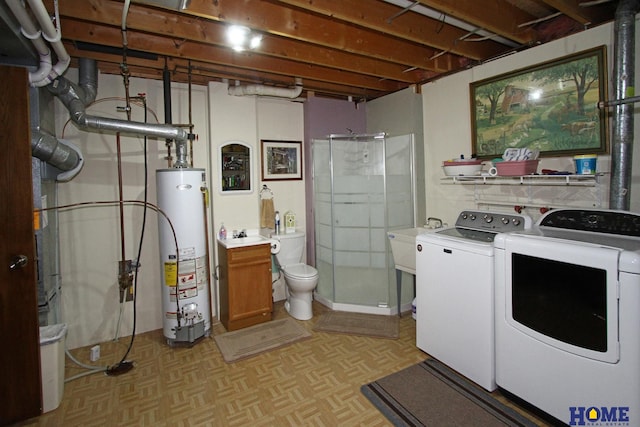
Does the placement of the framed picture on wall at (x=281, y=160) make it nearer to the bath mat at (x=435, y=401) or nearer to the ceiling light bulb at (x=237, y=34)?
the ceiling light bulb at (x=237, y=34)

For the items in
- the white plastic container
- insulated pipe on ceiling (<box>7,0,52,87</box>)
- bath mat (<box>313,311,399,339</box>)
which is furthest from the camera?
bath mat (<box>313,311,399,339</box>)

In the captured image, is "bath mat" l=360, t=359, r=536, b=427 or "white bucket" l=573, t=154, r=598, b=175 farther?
"white bucket" l=573, t=154, r=598, b=175

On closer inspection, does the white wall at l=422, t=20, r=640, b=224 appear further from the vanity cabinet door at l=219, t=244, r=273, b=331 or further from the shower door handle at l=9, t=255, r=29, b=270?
the shower door handle at l=9, t=255, r=29, b=270

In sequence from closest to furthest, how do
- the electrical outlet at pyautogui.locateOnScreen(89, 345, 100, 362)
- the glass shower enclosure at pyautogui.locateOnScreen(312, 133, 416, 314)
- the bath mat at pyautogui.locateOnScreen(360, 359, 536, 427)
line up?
the bath mat at pyautogui.locateOnScreen(360, 359, 536, 427) < the electrical outlet at pyautogui.locateOnScreen(89, 345, 100, 362) < the glass shower enclosure at pyautogui.locateOnScreen(312, 133, 416, 314)

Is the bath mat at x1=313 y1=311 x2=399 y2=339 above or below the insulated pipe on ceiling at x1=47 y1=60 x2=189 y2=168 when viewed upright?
below

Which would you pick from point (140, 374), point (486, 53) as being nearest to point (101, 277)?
point (140, 374)

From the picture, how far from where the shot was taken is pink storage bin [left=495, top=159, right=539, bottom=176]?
2486mm

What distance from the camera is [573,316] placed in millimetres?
1762

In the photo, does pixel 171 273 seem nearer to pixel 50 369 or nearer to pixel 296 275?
pixel 50 369

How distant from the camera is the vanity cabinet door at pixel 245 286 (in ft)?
10.4

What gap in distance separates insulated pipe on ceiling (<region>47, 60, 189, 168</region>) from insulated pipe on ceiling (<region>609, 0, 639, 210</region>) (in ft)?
10.5

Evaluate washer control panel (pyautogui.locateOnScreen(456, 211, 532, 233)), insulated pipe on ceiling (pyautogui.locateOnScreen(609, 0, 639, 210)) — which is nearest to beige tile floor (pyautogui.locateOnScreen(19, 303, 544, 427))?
washer control panel (pyautogui.locateOnScreen(456, 211, 532, 233))
